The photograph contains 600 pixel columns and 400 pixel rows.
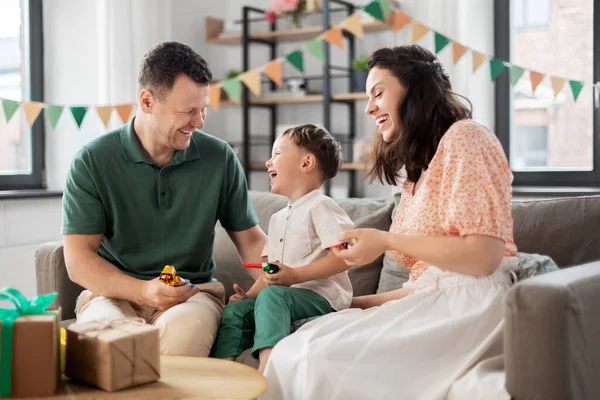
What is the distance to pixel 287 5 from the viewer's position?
4.59 m

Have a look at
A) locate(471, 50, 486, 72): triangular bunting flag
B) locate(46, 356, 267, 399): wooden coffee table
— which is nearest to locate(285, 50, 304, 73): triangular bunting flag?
locate(471, 50, 486, 72): triangular bunting flag

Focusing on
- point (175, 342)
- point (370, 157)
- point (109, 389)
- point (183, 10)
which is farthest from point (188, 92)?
point (183, 10)

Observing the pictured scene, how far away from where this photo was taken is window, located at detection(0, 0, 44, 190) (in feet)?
13.4

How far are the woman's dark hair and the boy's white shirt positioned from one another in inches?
10.4

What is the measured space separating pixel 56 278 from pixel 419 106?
1.33 metres

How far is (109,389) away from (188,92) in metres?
1.09

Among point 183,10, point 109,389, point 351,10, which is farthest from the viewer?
point 183,10

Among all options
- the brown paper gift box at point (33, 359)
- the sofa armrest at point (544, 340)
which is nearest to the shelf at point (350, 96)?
the sofa armrest at point (544, 340)

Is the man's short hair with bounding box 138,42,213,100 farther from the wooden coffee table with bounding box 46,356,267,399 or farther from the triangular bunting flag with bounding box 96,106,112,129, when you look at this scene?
the triangular bunting flag with bounding box 96,106,112,129

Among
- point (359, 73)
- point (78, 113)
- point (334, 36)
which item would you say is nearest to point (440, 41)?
point (334, 36)

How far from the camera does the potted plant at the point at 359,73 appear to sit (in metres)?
4.37

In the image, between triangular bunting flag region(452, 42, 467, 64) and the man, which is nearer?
the man

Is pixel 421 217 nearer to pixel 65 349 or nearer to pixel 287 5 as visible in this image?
pixel 65 349

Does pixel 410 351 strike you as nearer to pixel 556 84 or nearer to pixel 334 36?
pixel 334 36
